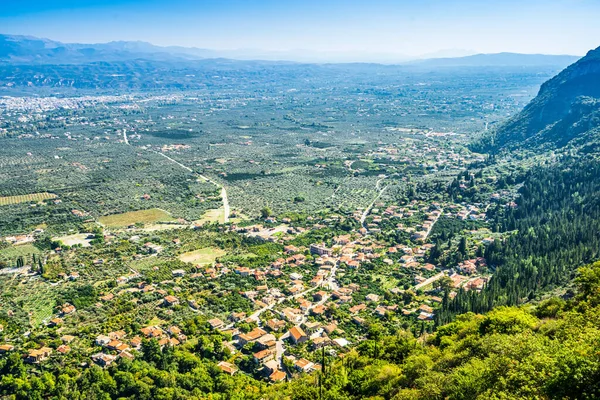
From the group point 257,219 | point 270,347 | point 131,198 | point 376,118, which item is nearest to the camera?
point 270,347

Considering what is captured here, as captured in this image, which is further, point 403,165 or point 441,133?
point 441,133

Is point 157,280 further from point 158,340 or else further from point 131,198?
point 131,198

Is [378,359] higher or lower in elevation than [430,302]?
higher

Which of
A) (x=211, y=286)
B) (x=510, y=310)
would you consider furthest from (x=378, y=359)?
(x=211, y=286)

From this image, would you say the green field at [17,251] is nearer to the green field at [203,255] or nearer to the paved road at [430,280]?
the green field at [203,255]

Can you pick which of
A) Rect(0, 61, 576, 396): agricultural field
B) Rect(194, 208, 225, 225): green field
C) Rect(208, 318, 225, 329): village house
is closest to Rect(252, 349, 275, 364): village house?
Rect(0, 61, 576, 396): agricultural field

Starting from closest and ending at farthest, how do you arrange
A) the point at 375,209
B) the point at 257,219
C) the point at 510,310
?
the point at 510,310
the point at 257,219
the point at 375,209

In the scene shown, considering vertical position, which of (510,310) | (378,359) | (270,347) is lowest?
(270,347)
